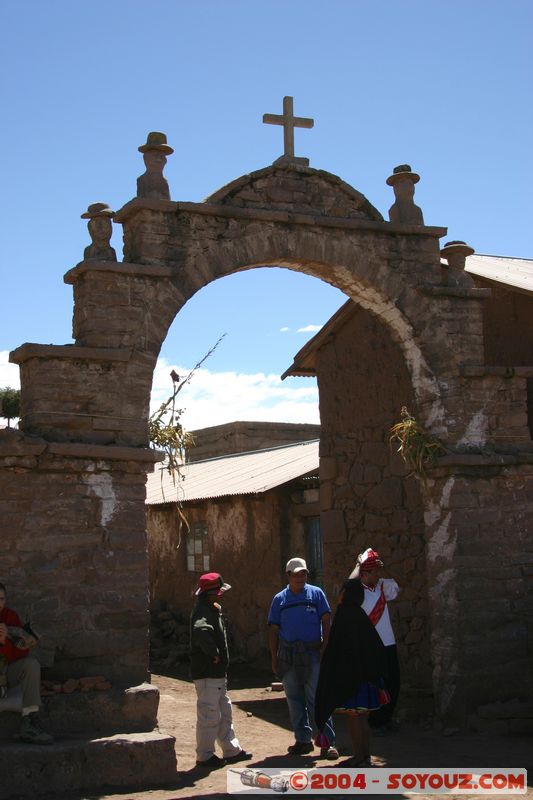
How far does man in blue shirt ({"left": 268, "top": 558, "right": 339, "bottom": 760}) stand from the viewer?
7.50m

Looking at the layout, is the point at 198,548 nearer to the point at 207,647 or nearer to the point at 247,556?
the point at 247,556

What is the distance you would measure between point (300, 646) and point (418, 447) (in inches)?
94.6

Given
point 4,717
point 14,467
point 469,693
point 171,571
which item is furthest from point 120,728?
point 171,571

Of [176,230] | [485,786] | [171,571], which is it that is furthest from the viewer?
[171,571]

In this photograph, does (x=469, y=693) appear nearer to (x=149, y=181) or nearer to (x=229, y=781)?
(x=229, y=781)

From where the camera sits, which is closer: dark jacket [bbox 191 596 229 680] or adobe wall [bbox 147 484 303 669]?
dark jacket [bbox 191 596 229 680]

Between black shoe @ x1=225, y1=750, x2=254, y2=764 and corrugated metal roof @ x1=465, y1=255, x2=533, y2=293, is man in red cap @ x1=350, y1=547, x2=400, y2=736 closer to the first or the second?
black shoe @ x1=225, y1=750, x2=254, y2=764

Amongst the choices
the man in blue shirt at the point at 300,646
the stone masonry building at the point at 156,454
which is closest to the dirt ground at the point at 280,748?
the man in blue shirt at the point at 300,646

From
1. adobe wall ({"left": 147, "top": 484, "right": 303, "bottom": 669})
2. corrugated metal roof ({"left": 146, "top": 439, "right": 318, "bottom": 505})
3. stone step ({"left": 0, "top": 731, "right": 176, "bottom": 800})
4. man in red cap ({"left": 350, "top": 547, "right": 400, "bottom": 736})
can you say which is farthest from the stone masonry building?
corrugated metal roof ({"left": 146, "top": 439, "right": 318, "bottom": 505})

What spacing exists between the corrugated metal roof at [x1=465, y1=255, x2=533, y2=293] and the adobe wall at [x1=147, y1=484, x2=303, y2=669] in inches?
168

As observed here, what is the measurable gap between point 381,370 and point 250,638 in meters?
4.89

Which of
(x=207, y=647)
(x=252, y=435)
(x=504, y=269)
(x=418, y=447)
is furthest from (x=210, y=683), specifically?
(x=252, y=435)

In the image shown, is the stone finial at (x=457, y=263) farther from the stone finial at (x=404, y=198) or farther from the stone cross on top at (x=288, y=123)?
the stone cross on top at (x=288, y=123)

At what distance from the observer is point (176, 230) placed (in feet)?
26.7
